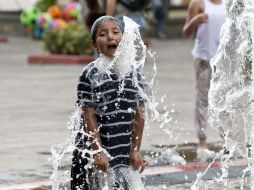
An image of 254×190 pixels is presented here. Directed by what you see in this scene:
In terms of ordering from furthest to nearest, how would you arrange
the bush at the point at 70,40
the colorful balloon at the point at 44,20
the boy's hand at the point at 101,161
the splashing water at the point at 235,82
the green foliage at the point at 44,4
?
1. the green foliage at the point at 44,4
2. the colorful balloon at the point at 44,20
3. the bush at the point at 70,40
4. the splashing water at the point at 235,82
5. the boy's hand at the point at 101,161

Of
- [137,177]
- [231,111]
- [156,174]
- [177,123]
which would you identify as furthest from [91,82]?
[177,123]

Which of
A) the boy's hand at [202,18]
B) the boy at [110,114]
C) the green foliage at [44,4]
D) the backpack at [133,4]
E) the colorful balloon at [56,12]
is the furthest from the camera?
the green foliage at [44,4]

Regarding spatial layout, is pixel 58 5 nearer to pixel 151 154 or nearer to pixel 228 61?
pixel 151 154

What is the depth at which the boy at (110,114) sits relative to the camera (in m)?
5.42

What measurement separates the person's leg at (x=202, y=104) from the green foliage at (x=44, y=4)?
16.3 m

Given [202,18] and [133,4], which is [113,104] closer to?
[202,18]

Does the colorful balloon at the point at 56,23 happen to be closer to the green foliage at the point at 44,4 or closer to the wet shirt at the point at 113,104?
the green foliage at the point at 44,4

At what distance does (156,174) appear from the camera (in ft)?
26.5

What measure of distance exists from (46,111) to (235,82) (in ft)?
16.7

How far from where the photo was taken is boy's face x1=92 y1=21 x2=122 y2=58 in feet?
17.9

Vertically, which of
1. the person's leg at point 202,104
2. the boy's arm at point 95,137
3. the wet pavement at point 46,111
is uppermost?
the boy's arm at point 95,137

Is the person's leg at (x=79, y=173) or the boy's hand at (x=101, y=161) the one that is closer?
the boy's hand at (x=101, y=161)

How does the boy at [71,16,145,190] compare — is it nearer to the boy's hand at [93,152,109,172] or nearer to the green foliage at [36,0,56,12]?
the boy's hand at [93,152,109,172]

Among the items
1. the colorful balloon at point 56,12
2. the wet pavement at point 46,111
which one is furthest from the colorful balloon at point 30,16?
the wet pavement at point 46,111
